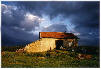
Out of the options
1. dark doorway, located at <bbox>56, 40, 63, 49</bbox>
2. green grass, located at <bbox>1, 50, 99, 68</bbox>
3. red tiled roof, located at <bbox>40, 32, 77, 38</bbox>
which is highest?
red tiled roof, located at <bbox>40, 32, 77, 38</bbox>

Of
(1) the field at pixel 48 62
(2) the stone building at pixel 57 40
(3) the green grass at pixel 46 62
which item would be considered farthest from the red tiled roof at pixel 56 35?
(3) the green grass at pixel 46 62

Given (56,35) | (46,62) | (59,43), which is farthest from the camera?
(56,35)

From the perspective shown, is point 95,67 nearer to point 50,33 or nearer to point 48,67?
point 48,67

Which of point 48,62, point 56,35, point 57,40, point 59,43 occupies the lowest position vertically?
point 48,62

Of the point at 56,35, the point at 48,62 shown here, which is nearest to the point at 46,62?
the point at 48,62

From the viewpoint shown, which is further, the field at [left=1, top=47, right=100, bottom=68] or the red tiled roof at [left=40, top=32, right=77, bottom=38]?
the red tiled roof at [left=40, top=32, right=77, bottom=38]

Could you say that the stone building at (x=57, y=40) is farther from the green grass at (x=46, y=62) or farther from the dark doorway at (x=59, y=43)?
the green grass at (x=46, y=62)

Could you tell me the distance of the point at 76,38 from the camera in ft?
95.6

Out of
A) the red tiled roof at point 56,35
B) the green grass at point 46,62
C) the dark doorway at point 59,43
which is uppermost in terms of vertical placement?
the red tiled roof at point 56,35

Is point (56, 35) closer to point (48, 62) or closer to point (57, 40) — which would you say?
point (57, 40)

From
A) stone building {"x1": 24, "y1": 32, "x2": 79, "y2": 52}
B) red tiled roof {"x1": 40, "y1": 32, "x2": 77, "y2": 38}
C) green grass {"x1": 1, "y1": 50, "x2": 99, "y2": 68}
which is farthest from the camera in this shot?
red tiled roof {"x1": 40, "y1": 32, "x2": 77, "y2": 38}

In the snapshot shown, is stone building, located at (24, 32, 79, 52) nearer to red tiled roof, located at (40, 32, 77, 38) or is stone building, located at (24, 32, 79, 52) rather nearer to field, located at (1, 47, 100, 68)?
red tiled roof, located at (40, 32, 77, 38)

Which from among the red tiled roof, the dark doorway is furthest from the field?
the red tiled roof

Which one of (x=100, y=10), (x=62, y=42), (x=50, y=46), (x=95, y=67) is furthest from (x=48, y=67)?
(x=62, y=42)
